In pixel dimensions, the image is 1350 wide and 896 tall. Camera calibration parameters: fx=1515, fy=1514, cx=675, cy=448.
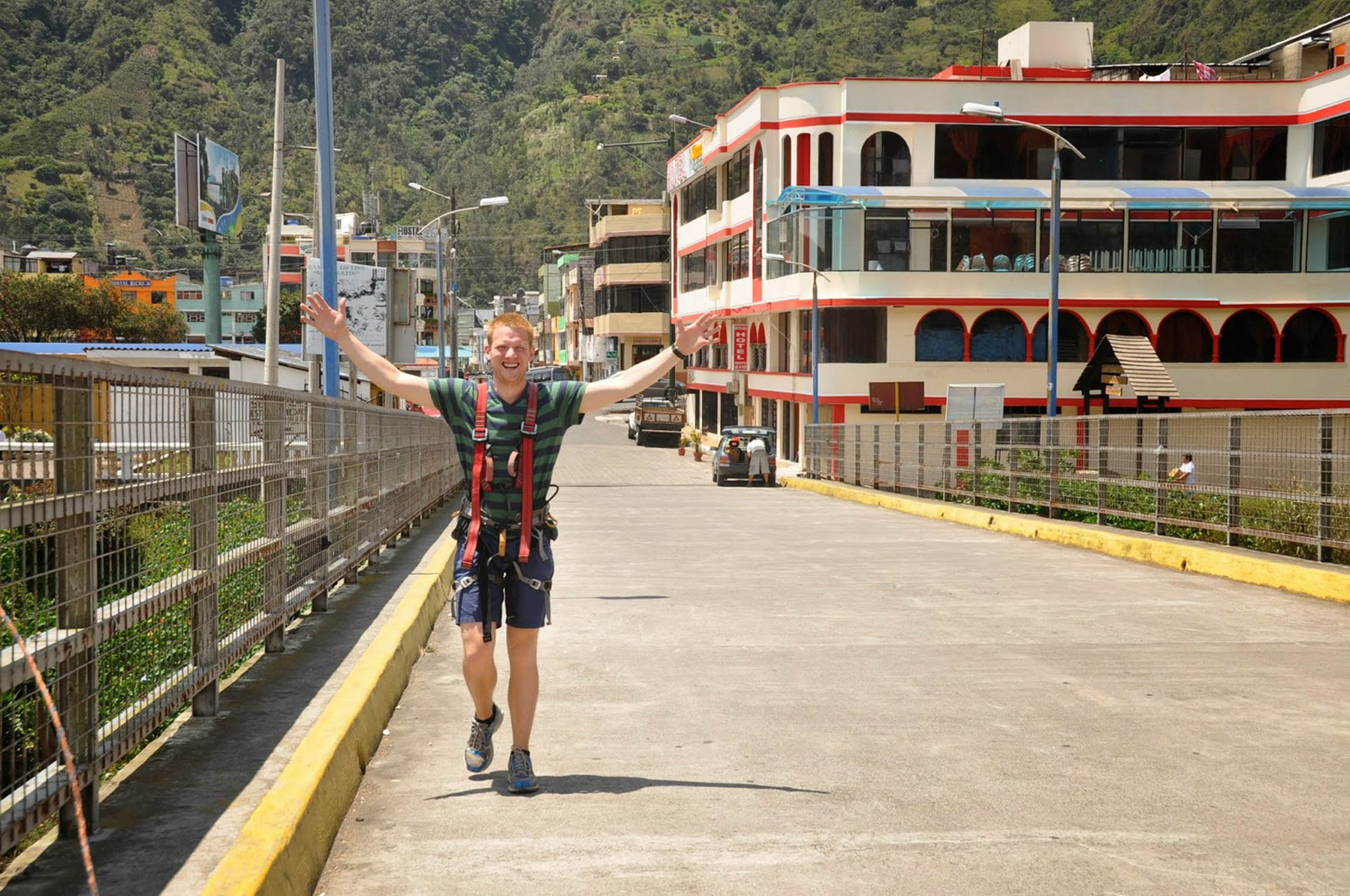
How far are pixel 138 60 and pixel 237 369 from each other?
140125 millimetres

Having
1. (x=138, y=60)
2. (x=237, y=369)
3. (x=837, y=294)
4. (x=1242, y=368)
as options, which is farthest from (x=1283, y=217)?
(x=138, y=60)

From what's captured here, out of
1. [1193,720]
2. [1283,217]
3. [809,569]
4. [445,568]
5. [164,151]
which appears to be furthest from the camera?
[164,151]

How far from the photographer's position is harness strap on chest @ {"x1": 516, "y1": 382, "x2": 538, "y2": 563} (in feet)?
19.8

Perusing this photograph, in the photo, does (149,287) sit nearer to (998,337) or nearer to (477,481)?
(998,337)

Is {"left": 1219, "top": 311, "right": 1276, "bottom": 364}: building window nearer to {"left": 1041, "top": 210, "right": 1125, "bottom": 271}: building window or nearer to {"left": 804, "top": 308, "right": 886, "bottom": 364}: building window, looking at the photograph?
{"left": 1041, "top": 210, "right": 1125, "bottom": 271}: building window

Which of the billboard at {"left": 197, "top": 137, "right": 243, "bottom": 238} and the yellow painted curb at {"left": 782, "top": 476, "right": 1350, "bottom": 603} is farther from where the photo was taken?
the billboard at {"left": 197, "top": 137, "right": 243, "bottom": 238}

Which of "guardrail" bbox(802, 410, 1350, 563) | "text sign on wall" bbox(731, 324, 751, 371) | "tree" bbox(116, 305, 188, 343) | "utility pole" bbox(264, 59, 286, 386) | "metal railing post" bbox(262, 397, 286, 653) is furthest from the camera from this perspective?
"tree" bbox(116, 305, 188, 343)

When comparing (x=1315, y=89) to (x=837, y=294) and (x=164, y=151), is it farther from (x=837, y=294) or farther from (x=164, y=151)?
(x=164, y=151)

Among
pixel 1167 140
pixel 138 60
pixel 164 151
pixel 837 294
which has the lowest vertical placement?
pixel 837 294

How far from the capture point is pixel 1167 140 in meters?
52.8

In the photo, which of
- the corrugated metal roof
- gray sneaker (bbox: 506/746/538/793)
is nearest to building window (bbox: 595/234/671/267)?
the corrugated metal roof

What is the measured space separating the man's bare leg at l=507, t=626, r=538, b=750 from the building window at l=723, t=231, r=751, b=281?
5603 cm

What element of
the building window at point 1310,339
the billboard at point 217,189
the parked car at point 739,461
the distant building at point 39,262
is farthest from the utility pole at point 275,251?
the distant building at point 39,262

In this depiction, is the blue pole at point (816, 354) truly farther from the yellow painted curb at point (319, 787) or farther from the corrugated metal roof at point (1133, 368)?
the yellow painted curb at point (319, 787)
